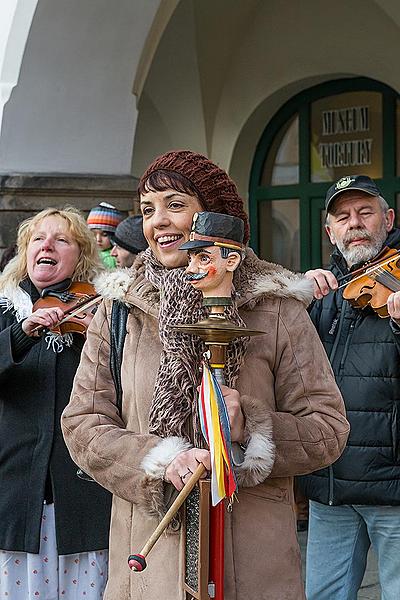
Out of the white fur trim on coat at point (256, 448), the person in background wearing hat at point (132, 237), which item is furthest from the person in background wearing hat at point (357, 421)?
the person in background wearing hat at point (132, 237)

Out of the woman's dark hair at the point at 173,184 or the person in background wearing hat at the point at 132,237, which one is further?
the person in background wearing hat at the point at 132,237

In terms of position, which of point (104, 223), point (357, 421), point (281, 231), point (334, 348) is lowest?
point (357, 421)

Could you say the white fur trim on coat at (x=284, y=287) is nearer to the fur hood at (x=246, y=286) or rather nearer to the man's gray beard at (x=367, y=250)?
the fur hood at (x=246, y=286)

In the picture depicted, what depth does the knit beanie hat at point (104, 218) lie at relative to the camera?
6.39 meters

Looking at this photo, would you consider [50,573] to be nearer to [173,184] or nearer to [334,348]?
[334,348]

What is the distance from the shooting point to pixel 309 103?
33.8ft

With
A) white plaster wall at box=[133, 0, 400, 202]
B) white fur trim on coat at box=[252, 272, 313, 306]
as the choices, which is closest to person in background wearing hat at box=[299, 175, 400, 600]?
white fur trim on coat at box=[252, 272, 313, 306]

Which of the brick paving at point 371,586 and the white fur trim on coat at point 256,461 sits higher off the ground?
the white fur trim on coat at point 256,461

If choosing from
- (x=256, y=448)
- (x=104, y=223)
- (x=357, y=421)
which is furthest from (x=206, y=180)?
(x=104, y=223)

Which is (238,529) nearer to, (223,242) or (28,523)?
(223,242)

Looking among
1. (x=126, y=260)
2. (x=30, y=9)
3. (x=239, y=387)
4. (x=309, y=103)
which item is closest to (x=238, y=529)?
(x=239, y=387)

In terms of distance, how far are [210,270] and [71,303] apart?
56.8 inches

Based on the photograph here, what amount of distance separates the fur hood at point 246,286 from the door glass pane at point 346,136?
22.9ft

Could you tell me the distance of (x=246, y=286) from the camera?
2869mm
